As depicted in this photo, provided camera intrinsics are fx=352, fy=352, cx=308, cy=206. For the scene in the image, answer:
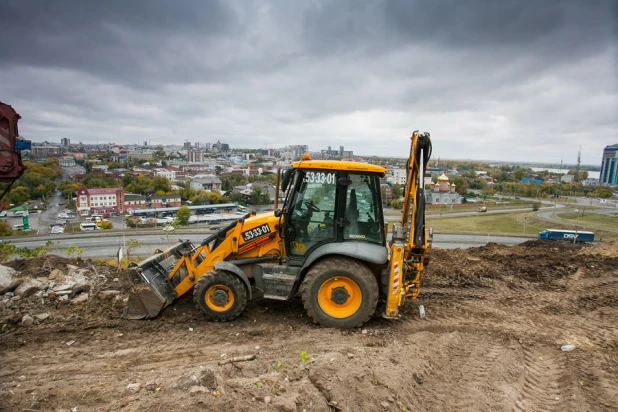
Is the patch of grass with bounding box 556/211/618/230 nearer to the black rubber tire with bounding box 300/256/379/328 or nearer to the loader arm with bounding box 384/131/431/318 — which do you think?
the loader arm with bounding box 384/131/431/318

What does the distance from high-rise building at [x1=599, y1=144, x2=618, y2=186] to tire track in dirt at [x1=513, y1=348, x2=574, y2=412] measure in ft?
154

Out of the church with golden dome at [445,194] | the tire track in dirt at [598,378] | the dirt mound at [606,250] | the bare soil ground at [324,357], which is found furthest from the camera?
the church with golden dome at [445,194]

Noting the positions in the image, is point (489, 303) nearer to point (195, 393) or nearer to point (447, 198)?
point (195, 393)

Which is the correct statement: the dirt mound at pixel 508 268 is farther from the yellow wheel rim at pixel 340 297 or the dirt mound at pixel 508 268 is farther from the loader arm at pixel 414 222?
the yellow wheel rim at pixel 340 297

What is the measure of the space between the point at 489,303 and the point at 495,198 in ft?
132

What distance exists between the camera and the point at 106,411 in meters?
2.95

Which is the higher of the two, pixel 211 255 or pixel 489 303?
pixel 211 255

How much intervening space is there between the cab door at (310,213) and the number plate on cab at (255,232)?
0.38m

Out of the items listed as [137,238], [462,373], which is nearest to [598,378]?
[462,373]

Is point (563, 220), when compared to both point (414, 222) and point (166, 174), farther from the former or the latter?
point (166, 174)

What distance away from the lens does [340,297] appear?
4.98 m

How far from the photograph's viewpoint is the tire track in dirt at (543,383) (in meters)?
3.49

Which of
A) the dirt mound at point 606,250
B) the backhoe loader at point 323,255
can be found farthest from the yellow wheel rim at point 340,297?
the dirt mound at point 606,250

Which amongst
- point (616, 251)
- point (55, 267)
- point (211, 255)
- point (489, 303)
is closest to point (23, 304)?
point (55, 267)
